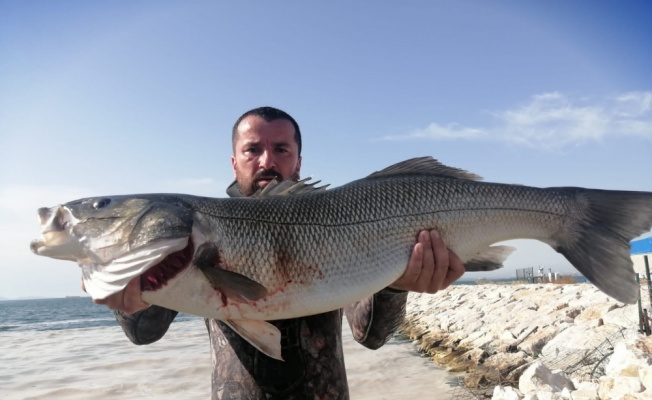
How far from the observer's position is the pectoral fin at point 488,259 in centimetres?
347

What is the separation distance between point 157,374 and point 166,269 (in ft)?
35.5

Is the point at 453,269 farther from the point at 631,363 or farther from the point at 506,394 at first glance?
the point at 506,394

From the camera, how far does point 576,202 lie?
11.1 feet

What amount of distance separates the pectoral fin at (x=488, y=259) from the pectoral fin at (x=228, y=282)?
1531mm

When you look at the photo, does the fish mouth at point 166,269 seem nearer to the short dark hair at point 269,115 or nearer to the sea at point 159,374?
the short dark hair at point 269,115

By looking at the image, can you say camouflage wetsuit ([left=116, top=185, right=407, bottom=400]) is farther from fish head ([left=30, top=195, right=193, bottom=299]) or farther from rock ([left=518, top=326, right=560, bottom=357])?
rock ([left=518, top=326, right=560, bottom=357])

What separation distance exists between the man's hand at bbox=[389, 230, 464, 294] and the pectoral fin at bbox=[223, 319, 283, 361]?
3.19 feet

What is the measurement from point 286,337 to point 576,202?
7.36ft

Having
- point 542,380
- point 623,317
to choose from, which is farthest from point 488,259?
point 623,317

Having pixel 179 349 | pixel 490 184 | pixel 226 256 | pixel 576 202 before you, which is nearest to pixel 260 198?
pixel 226 256

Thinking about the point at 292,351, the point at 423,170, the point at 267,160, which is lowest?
the point at 292,351

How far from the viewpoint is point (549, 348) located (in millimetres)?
8734

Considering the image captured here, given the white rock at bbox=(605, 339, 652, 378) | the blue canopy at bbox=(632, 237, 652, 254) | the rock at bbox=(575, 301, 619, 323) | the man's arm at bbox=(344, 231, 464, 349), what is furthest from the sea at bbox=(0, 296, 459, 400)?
the man's arm at bbox=(344, 231, 464, 349)

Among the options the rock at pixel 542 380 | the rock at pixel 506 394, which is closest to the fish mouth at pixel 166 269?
the rock at pixel 506 394
